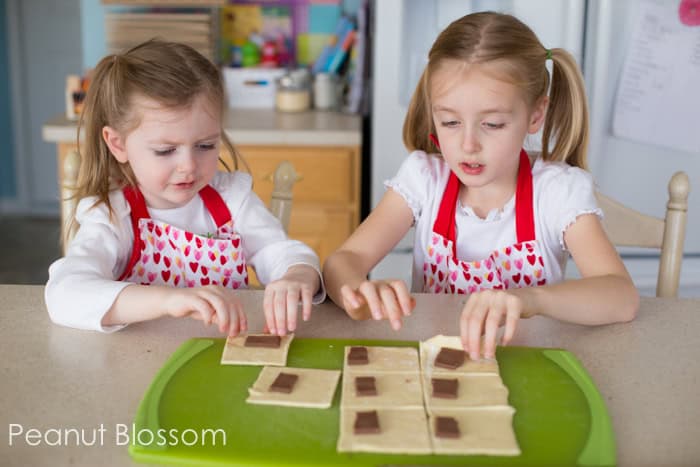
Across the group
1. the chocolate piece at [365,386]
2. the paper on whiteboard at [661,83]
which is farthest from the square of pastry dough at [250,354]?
the paper on whiteboard at [661,83]

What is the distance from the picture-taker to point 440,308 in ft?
3.82

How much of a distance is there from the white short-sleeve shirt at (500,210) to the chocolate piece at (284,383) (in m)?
0.60

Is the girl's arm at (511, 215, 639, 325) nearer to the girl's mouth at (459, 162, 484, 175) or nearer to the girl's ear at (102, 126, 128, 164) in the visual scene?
the girl's mouth at (459, 162, 484, 175)

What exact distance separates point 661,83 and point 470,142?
131 cm

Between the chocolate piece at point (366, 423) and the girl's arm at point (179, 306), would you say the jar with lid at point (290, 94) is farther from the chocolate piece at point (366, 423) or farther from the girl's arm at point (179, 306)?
the chocolate piece at point (366, 423)

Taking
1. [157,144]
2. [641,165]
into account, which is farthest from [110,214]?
[641,165]

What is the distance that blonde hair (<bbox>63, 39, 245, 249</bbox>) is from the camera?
1.27m

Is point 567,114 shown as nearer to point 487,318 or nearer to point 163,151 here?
point 487,318

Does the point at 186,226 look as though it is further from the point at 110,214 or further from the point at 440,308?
the point at 440,308

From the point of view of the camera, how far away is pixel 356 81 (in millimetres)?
2703

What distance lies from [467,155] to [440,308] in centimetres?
25

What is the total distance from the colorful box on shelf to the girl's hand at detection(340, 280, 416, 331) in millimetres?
1886

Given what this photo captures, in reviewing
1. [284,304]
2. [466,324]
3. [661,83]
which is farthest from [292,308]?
[661,83]

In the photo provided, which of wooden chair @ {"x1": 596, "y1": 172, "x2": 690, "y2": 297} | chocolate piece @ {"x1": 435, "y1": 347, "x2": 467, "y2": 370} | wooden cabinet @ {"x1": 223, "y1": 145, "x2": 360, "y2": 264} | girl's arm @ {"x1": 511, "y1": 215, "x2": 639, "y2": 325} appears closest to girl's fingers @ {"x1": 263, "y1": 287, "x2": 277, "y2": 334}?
chocolate piece @ {"x1": 435, "y1": 347, "x2": 467, "y2": 370}
